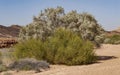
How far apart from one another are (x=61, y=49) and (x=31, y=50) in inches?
89.7

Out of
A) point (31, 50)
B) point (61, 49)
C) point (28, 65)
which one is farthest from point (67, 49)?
point (28, 65)

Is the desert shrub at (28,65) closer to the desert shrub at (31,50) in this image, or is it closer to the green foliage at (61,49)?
the green foliage at (61,49)

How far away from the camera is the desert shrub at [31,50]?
2795 centimetres

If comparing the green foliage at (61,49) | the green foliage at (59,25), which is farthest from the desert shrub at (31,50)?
the green foliage at (59,25)

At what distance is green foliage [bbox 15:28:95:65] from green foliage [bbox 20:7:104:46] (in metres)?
2.42

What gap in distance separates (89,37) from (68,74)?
13.8 metres

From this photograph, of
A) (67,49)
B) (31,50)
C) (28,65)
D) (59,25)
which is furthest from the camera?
(59,25)

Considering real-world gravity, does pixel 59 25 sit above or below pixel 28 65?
above

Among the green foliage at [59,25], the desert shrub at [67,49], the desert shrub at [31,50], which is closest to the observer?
the desert shrub at [67,49]

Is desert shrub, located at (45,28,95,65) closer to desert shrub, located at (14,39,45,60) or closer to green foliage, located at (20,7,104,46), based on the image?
desert shrub, located at (14,39,45,60)

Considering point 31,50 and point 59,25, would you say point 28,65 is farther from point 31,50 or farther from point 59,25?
point 59,25

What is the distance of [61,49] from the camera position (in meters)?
27.6

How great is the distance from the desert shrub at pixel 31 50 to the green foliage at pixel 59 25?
2.65m

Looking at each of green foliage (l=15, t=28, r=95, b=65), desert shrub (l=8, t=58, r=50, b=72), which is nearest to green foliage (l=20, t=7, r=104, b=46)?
green foliage (l=15, t=28, r=95, b=65)
